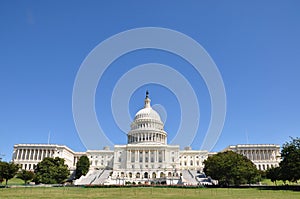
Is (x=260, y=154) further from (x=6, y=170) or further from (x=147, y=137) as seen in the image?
(x=6, y=170)

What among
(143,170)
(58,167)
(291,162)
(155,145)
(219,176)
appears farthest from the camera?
(155,145)

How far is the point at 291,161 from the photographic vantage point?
48094 millimetres

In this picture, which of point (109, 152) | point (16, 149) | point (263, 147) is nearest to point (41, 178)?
point (109, 152)

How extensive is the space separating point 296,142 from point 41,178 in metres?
58.7

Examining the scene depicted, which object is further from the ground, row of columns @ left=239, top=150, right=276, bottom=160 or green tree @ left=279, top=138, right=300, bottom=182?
row of columns @ left=239, top=150, right=276, bottom=160

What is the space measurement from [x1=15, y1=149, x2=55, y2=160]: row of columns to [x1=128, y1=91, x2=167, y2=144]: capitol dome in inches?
1576

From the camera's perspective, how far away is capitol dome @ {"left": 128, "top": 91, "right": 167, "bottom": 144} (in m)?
125

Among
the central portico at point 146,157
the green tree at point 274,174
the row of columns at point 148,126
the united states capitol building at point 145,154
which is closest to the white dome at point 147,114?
the united states capitol building at point 145,154

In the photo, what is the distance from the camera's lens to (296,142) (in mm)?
50844

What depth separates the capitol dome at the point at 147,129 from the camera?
125 meters

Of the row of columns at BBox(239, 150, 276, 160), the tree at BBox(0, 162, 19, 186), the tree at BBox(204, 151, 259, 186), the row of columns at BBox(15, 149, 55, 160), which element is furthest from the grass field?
the row of columns at BBox(239, 150, 276, 160)

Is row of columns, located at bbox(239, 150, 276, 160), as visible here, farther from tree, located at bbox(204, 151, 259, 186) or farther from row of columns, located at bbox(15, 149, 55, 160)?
row of columns, located at bbox(15, 149, 55, 160)

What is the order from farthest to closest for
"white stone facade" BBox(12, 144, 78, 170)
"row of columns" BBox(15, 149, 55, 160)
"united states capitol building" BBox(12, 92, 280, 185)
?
"row of columns" BBox(15, 149, 55, 160) < "white stone facade" BBox(12, 144, 78, 170) < "united states capitol building" BBox(12, 92, 280, 185)

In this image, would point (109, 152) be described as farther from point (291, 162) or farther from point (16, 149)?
point (291, 162)
